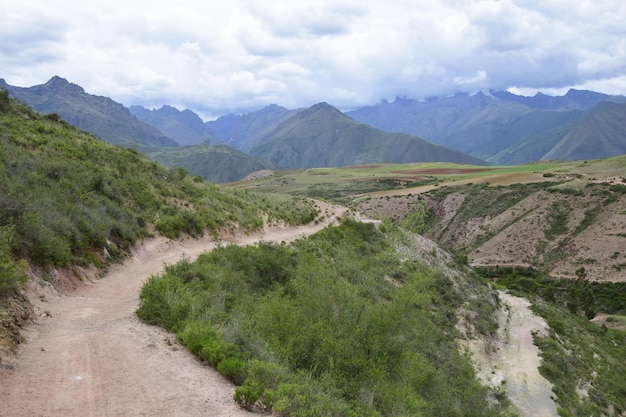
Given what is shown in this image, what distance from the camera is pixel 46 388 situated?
321 inches

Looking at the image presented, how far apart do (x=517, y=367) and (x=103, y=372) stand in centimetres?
3169

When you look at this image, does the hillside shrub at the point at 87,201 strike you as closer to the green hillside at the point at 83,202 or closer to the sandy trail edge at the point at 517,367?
the green hillside at the point at 83,202

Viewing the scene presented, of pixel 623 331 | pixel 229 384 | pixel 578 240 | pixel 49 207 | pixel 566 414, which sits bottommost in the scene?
pixel 623 331

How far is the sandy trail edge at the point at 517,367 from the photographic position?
2726 centimetres

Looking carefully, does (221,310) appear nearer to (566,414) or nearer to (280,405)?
(280,405)

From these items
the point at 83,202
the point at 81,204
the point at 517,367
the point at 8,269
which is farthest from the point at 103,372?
the point at 517,367

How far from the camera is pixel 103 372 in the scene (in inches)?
360

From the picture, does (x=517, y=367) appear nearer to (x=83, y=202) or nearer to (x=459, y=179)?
(x=83, y=202)

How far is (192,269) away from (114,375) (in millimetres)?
8392

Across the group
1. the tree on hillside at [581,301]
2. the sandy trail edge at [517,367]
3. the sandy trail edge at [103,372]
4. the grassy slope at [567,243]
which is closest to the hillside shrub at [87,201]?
the sandy trail edge at [103,372]

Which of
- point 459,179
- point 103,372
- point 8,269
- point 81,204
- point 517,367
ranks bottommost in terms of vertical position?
point 517,367

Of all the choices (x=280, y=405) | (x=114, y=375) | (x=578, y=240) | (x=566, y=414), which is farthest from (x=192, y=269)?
(x=578, y=240)

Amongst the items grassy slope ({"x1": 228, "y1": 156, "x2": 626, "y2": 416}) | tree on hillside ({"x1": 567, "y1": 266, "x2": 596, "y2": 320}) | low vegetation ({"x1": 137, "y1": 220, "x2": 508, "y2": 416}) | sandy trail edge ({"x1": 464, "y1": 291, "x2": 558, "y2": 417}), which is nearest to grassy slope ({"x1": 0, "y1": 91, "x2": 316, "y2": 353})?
low vegetation ({"x1": 137, "y1": 220, "x2": 508, "y2": 416})

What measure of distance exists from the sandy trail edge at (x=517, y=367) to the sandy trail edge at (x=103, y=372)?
2378 centimetres
